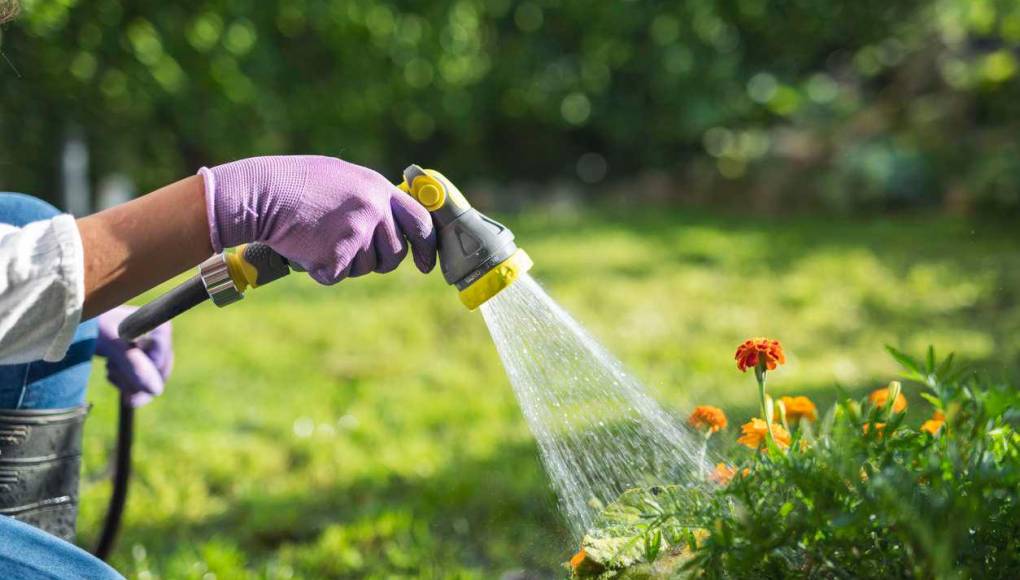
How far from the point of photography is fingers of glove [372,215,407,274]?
4.43ft

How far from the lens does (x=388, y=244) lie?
53.6 inches

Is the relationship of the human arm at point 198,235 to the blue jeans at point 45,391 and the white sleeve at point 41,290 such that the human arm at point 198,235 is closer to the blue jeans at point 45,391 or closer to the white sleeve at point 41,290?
the white sleeve at point 41,290

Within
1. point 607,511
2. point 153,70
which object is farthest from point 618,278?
point 607,511

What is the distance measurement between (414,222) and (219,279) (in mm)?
302

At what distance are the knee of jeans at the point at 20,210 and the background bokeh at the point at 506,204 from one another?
0.23m

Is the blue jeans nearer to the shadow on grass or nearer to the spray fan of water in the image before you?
the spray fan of water

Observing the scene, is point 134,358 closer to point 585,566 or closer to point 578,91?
point 585,566

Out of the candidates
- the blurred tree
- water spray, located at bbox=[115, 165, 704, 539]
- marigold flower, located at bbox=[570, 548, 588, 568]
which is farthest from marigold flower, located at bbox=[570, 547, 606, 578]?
the blurred tree

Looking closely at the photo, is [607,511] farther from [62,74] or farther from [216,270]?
[62,74]

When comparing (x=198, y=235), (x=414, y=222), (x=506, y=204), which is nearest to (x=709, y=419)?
(x=414, y=222)

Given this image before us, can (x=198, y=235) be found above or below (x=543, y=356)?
below

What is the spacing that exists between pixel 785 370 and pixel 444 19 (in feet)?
14.1

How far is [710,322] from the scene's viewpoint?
14.4 feet

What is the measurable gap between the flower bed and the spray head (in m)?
0.37
